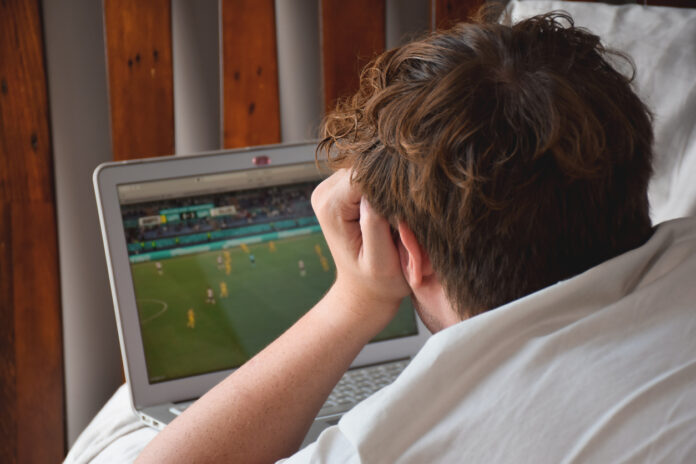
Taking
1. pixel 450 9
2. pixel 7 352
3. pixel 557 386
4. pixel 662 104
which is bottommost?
pixel 7 352

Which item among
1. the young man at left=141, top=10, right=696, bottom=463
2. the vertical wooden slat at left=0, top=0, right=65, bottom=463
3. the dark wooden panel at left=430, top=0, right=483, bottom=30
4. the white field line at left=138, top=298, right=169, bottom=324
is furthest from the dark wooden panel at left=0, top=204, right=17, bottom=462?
the dark wooden panel at left=430, top=0, right=483, bottom=30

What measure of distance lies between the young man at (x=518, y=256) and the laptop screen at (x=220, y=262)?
1.07ft

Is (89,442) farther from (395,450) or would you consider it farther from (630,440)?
(630,440)

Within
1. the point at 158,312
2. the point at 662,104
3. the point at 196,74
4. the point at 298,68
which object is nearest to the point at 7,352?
the point at 158,312

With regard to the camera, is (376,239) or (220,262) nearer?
(376,239)

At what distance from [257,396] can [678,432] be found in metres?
0.43

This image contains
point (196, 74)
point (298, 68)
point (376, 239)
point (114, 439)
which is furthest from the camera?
point (298, 68)

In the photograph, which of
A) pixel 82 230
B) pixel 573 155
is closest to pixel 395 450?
pixel 573 155

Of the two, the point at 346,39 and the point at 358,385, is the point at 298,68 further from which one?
the point at 358,385

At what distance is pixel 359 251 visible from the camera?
2.61ft

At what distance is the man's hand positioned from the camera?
2.45 feet

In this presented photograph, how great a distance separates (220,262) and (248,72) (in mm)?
578

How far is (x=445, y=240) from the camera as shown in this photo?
0.64m

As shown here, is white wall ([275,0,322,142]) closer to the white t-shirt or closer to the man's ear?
the man's ear
